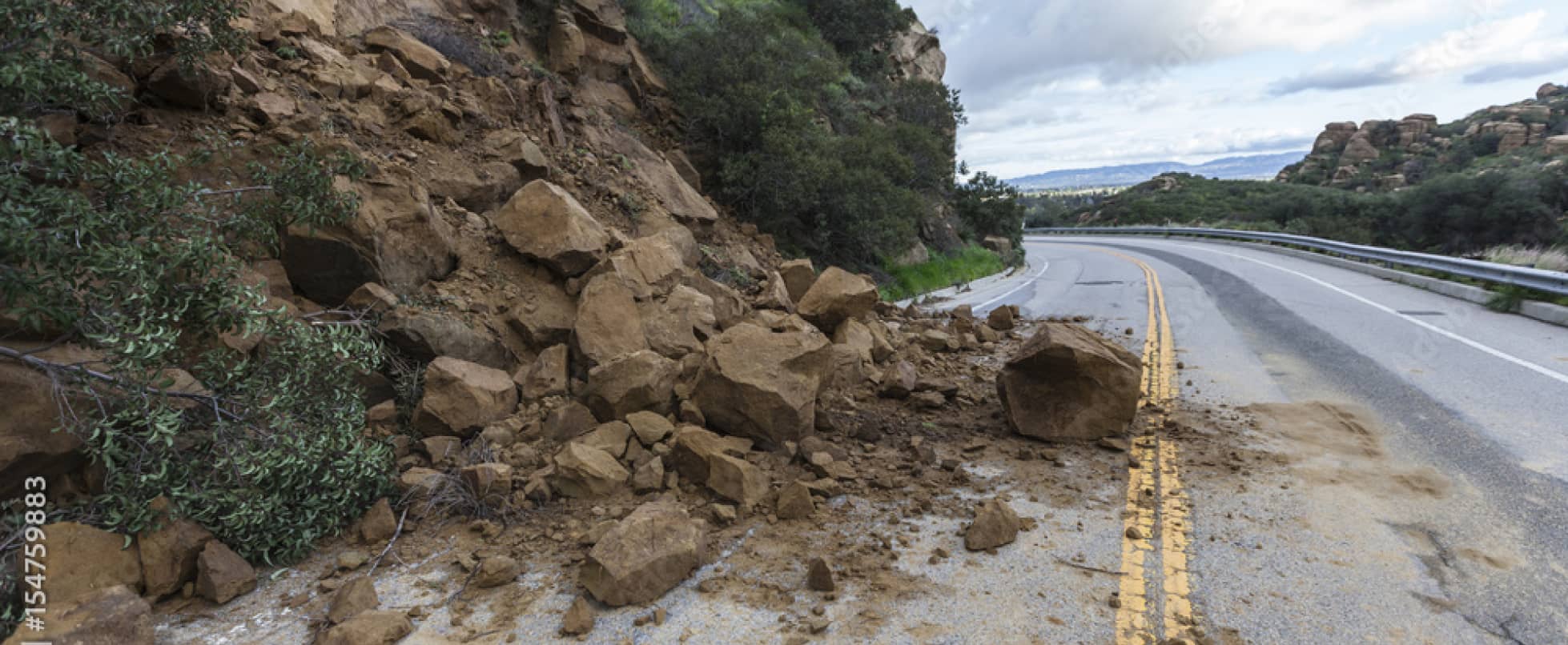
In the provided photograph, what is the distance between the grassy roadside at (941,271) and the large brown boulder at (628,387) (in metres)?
11.0

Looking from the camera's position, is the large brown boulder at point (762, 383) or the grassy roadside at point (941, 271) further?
the grassy roadside at point (941, 271)

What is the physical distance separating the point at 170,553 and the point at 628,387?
2993 millimetres

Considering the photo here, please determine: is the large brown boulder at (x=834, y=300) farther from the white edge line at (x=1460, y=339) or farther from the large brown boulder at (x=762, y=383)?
the white edge line at (x=1460, y=339)

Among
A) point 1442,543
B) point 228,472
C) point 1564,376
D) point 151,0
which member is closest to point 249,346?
point 228,472

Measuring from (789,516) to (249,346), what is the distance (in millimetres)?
4278

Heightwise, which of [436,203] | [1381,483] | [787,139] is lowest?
[1381,483]

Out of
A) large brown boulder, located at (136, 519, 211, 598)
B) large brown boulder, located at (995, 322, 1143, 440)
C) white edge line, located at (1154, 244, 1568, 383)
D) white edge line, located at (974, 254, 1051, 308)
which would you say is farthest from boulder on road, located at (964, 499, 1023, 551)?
white edge line, located at (974, 254, 1051, 308)

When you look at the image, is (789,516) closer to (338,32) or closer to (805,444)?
(805,444)

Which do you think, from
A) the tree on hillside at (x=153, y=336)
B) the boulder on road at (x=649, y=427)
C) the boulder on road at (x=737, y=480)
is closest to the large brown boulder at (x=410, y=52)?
the tree on hillside at (x=153, y=336)

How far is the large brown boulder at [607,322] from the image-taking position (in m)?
6.80

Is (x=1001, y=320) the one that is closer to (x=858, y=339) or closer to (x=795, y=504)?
(x=858, y=339)

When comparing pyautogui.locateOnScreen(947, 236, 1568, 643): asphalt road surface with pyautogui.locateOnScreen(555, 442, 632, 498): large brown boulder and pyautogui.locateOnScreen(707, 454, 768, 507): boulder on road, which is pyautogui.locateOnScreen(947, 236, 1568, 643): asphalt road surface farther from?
pyautogui.locateOnScreen(555, 442, 632, 498): large brown boulder

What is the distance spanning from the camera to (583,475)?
17.1 feet

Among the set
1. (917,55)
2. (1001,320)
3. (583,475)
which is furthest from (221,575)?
(917,55)
